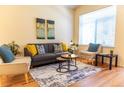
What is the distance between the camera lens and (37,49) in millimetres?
4684

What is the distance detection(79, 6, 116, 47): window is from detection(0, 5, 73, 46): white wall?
3.60 ft

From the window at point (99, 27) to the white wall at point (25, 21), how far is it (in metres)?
1.10

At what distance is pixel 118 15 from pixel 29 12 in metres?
3.40

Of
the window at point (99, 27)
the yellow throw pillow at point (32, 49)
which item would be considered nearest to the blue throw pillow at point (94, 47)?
the window at point (99, 27)

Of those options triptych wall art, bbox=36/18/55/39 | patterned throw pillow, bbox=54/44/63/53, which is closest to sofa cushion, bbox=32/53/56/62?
patterned throw pillow, bbox=54/44/63/53

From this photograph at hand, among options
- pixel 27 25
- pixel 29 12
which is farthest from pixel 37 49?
pixel 29 12

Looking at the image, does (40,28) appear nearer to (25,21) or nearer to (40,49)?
(25,21)

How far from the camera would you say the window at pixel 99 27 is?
201 inches

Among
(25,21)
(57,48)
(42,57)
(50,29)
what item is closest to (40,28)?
(50,29)

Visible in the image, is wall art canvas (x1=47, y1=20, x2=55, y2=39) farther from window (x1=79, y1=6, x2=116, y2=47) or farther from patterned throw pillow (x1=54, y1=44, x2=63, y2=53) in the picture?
window (x1=79, y1=6, x2=116, y2=47)

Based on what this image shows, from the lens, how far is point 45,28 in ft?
17.6

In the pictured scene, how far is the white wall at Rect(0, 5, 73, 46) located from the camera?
431 cm

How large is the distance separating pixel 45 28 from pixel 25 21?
94 centimetres
